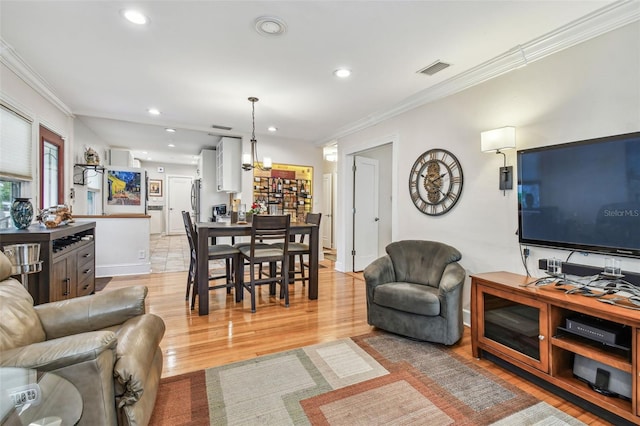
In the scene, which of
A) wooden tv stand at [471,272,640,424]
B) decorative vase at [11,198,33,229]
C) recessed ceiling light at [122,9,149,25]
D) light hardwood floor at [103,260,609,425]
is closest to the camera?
wooden tv stand at [471,272,640,424]

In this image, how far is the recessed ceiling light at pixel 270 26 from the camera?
2127mm

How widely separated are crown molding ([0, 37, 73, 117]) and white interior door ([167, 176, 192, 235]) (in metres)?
6.48

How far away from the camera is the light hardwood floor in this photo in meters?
2.17

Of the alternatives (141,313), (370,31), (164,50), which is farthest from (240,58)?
(141,313)

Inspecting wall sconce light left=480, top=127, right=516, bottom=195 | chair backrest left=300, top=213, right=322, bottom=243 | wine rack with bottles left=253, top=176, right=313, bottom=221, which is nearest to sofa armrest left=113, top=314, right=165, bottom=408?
chair backrest left=300, top=213, right=322, bottom=243

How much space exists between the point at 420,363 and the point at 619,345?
115cm

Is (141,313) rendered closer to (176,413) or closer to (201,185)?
(176,413)

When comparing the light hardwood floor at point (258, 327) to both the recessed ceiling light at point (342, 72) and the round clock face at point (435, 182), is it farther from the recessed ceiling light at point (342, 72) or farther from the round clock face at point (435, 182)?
the recessed ceiling light at point (342, 72)

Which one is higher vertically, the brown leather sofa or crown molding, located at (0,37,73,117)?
crown molding, located at (0,37,73,117)

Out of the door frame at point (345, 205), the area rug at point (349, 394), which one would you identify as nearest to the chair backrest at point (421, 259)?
the area rug at point (349, 394)

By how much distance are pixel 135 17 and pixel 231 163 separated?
380cm

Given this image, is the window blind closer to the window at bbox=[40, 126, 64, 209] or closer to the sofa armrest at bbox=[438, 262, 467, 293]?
the window at bbox=[40, 126, 64, 209]

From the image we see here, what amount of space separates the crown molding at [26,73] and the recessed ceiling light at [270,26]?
2283 millimetres

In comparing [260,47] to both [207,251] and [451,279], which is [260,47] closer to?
[207,251]
